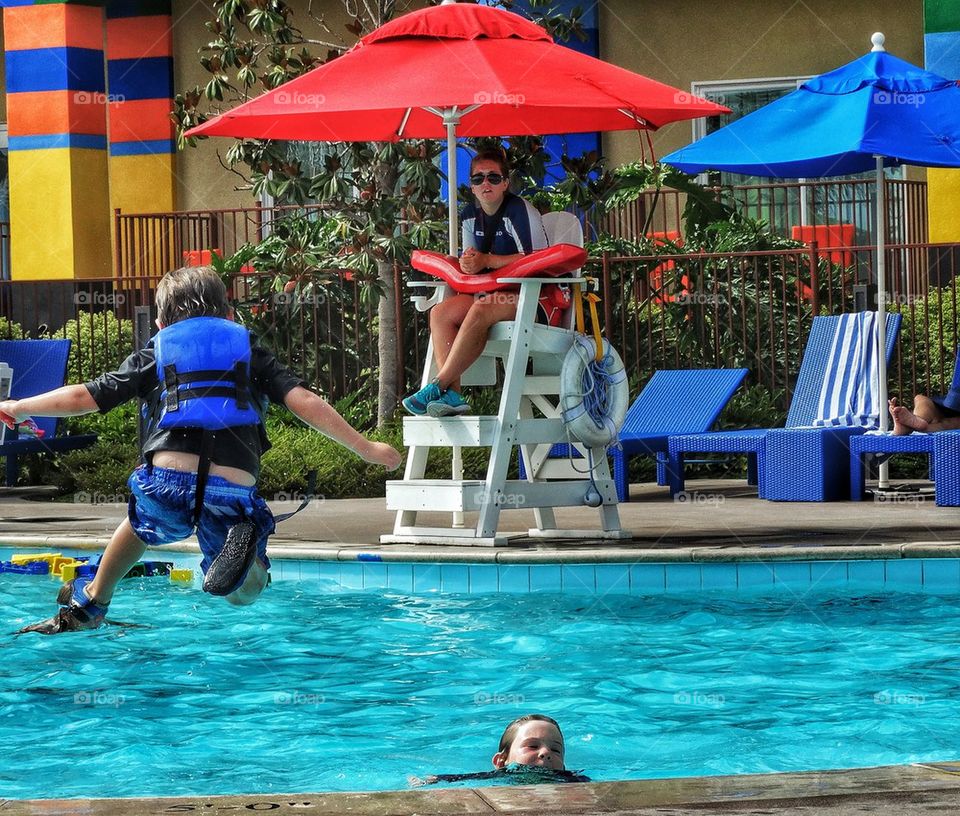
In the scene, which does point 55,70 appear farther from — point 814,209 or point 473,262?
point 473,262

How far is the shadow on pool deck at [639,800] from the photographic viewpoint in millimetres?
3207

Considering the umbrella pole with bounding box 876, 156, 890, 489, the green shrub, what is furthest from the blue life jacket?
the green shrub

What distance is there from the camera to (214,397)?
18.5 ft

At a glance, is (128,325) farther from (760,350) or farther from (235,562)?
(235,562)

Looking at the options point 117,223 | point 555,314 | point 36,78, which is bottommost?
point 555,314

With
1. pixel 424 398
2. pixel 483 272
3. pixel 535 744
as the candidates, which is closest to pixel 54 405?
pixel 535 744

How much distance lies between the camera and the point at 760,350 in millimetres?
13344

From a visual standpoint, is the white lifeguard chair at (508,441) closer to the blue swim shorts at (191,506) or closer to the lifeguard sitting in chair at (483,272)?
the lifeguard sitting in chair at (483,272)

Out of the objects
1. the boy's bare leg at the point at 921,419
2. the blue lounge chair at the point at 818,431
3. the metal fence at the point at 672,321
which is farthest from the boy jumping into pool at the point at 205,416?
the metal fence at the point at 672,321

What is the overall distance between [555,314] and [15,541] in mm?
3444

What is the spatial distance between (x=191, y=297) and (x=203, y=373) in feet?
1.07

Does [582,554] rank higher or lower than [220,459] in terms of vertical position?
lower

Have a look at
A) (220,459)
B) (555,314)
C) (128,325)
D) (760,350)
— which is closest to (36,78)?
(128,325)

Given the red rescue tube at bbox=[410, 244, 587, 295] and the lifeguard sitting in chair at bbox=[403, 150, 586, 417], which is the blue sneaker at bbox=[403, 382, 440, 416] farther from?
the red rescue tube at bbox=[410, 244, 587, 295]
